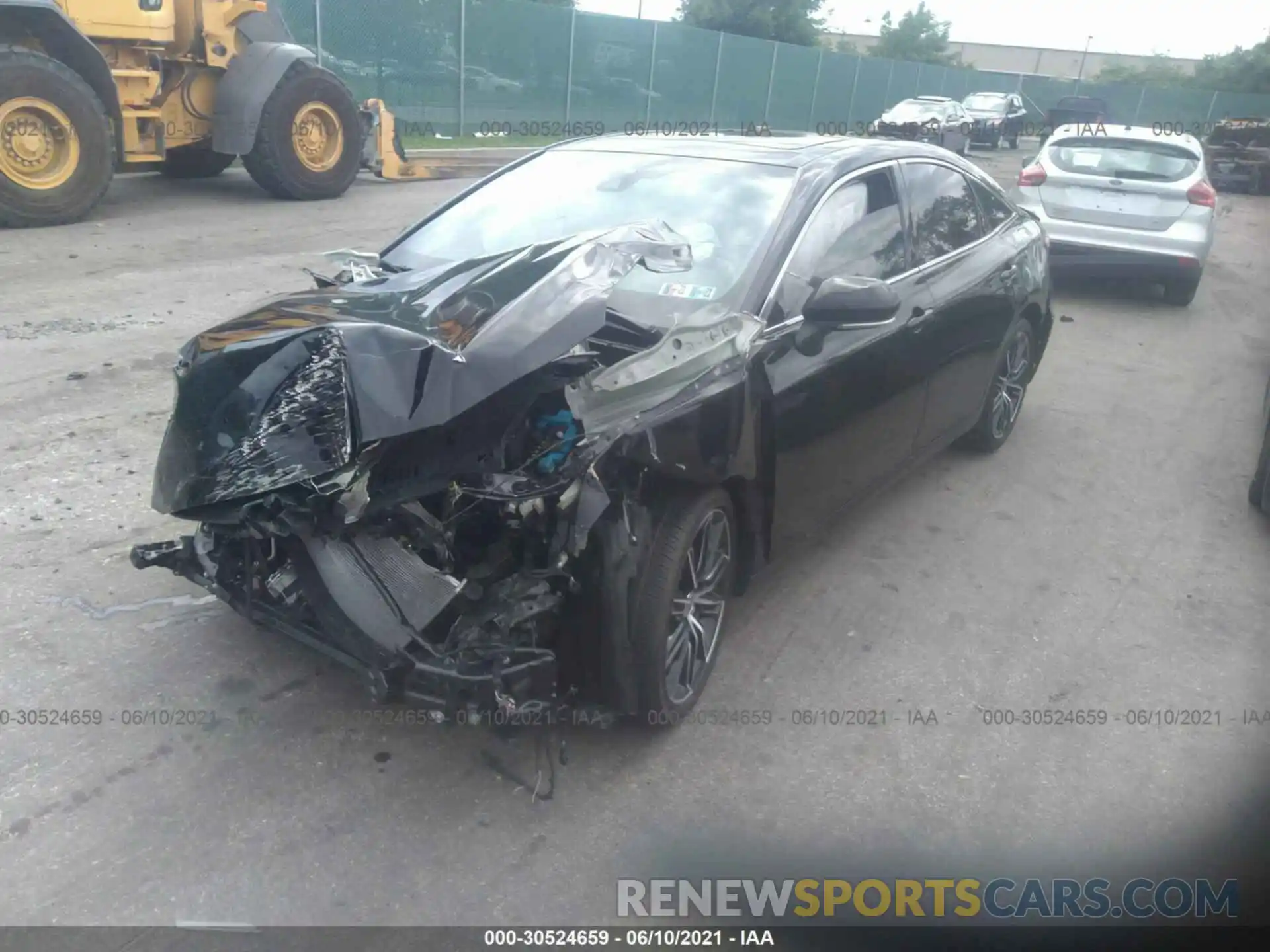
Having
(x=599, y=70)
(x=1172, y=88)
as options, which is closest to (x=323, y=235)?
(x=599, y=70)

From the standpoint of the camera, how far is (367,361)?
112 inches

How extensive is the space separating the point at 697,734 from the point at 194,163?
1207cm

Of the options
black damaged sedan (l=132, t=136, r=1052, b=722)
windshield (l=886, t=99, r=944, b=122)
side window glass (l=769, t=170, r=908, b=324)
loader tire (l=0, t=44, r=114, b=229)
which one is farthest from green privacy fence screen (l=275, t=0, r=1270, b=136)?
black damaged sedan (l=132, t=136, r=1052, b=722)

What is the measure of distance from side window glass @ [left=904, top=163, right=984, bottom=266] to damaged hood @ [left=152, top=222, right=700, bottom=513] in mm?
1694

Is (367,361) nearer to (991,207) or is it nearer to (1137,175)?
(991,207)

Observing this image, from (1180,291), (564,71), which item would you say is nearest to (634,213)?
(1180,291)

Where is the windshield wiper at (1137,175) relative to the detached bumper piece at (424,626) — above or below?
above

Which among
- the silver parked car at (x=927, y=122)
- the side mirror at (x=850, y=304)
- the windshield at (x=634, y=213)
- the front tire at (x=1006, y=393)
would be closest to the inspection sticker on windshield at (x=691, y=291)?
the windshield at (x=634, y=213)

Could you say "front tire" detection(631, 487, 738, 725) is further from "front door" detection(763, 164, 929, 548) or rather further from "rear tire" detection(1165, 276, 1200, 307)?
"rear tire" detection(1165, 276, 1200, 307)

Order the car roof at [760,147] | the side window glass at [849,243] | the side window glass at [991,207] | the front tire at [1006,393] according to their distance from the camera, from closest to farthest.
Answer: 1. the side window glass at [849,243]
2. the car roof at [760,147]
3. the side window glass at [991,207]
4. the front tire at [1006,393]

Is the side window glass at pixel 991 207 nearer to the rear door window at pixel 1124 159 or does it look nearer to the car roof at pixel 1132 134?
the rear door window at pixel 1124 159

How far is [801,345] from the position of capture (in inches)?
145

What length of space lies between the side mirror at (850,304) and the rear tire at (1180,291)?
785 cm

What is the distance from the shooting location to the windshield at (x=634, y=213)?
3.75 m
